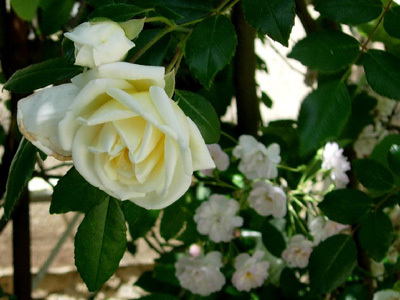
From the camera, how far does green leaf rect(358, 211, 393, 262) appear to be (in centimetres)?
65

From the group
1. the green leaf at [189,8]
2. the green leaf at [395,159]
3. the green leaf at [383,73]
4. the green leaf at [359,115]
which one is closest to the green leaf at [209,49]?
the green leaf at [189,8]

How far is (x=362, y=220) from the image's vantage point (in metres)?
0.68

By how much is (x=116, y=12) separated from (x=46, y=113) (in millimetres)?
102

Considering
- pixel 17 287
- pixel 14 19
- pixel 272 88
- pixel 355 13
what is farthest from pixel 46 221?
pixel 355 13

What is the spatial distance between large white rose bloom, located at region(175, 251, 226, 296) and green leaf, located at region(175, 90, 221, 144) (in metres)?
0.41

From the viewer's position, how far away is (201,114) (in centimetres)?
47

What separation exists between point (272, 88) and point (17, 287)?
1.06 m

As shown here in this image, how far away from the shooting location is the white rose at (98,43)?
0.35 m

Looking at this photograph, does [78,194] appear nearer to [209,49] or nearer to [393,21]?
[209,49]

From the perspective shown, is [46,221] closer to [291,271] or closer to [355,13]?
[291,271]

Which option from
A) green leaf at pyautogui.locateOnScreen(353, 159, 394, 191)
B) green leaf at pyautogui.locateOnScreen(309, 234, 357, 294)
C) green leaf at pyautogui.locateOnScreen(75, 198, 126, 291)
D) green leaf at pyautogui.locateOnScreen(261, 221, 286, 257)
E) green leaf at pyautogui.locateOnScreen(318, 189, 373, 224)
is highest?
green leaf at pyautogui.locateOnScreen(75, 198, 126, 291)

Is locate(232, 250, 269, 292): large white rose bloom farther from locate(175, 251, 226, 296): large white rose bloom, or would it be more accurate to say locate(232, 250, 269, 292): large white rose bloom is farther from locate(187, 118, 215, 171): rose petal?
locate(187, 118, 215, 171): rose petal

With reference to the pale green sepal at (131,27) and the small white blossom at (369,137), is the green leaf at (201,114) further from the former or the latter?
the small white blossom at (369,137)

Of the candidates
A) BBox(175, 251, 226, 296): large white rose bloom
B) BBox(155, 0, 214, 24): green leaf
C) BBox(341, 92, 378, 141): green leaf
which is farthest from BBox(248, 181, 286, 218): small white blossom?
BBox(155, 0, 214, 24): green leaf
